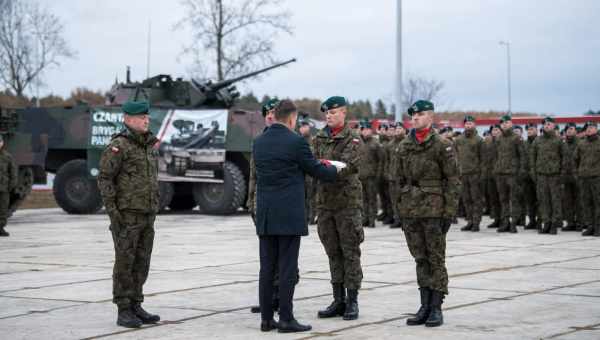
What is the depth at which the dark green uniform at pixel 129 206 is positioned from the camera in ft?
27.1

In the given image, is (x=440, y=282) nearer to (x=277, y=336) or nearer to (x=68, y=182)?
(x=277, y=336)

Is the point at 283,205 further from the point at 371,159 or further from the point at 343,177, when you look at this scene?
the point at 371,159

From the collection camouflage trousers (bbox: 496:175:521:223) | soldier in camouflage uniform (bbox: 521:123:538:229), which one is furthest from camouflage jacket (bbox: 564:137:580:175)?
camouflage trousers (bbox: 496:175:521:223)

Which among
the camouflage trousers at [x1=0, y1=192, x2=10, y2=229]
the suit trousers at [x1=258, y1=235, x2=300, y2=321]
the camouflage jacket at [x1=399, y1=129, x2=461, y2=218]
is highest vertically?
the camouflage jacket at [x1=399, y1=129, x2=461, y2=218]

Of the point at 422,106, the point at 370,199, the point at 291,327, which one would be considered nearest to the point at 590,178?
the point at 370,199

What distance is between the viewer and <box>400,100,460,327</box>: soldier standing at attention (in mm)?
8227

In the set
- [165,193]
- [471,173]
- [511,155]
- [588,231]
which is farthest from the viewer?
[165,193]

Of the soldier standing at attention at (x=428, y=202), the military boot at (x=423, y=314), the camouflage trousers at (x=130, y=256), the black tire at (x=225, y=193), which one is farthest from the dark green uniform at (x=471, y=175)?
the camouflage trousers at (x=130, y=256)

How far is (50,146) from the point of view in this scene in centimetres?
2342

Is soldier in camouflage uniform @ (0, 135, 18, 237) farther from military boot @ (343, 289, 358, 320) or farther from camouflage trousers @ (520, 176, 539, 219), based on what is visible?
military boot @ (343, 289, 358, 320)

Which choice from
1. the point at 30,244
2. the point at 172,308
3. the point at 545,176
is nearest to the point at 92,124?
the point at 30,244

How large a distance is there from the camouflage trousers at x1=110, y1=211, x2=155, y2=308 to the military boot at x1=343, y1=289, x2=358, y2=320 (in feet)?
5.45

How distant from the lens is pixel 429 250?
830 cm

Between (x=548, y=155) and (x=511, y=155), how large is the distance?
32.8 inches
